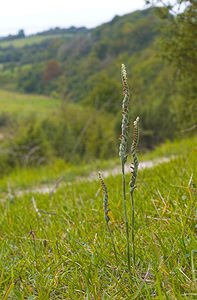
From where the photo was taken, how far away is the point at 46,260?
2000 millimetres

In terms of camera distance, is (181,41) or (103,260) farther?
(181,41)

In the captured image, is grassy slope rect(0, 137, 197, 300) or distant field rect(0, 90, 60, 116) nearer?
grassy slope rect(0, 137, 197, 300)

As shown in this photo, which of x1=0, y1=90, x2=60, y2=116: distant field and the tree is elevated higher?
the tree

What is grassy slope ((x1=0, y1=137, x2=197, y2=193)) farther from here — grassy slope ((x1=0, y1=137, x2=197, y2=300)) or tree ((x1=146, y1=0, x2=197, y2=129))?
grassy slope ((x1=0, y1=137, x2=197, y2=300))

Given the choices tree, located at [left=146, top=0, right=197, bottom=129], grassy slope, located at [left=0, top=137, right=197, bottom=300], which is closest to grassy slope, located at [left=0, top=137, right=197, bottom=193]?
tree, located at [left=146, top=0, right=197, bottom=129]

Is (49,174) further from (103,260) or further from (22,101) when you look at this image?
(22,101)

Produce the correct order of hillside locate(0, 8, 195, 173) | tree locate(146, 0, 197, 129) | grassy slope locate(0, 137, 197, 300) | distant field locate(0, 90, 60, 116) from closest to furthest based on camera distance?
grassy slope locate(0, 137, 197, 300), tree locate(146, 0, 197, 129), hillside locate(0, 8, 195, 173), distant field locate(0, 90, 60, 116)

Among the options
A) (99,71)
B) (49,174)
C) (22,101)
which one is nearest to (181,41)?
(49,174)

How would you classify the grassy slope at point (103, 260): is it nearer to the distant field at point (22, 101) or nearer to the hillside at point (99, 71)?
the hillside at point (99, 71)

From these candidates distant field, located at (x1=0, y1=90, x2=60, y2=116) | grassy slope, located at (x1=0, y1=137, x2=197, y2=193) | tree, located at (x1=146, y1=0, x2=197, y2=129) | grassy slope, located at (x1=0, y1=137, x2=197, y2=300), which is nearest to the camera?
grassy slope, located at (x1=0, y1=137, x2=197, y2=300)

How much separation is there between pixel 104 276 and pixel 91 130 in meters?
36.7

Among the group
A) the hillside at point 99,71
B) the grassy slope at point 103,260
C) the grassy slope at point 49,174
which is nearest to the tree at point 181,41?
the grassy slope at point 49,174

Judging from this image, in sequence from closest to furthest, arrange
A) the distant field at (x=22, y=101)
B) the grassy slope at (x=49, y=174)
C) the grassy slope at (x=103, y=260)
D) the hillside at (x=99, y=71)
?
the grassy slope at (x=103, y=260) → the grassy slope at (x=49, y=174) → the hillside at (x=99, y=71) → the distant field at (x=22, y=101)

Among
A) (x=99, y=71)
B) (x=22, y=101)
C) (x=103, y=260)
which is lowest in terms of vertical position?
(x=22, y=101)
